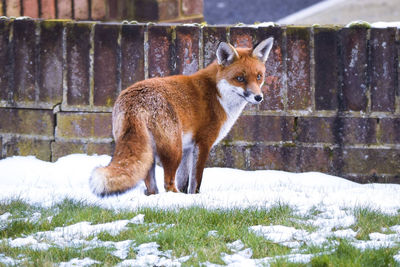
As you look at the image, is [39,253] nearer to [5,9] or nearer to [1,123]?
[1,123]

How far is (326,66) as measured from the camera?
6.66 meters

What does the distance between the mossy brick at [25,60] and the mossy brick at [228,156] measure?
1.99m

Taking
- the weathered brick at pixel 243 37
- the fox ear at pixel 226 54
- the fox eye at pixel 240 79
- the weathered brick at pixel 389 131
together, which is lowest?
the weathered brick at pixel 389 131

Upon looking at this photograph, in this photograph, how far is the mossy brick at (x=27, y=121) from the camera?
6.81 meters

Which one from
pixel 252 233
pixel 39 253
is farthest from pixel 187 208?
pixel 39 253

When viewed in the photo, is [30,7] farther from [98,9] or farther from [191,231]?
[191,231]

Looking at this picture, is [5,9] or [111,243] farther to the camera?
[5,9]

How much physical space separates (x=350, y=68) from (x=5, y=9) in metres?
4.54

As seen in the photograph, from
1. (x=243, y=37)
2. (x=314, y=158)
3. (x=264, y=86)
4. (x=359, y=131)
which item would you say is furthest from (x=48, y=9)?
(x=359, y=131)

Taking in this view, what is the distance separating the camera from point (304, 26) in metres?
6.67

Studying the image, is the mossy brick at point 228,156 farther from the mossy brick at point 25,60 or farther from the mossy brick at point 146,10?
the mossy brick at point 146,10

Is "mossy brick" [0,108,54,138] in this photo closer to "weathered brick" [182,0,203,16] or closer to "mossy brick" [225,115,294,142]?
"mossy brick" [225,115,294,142]

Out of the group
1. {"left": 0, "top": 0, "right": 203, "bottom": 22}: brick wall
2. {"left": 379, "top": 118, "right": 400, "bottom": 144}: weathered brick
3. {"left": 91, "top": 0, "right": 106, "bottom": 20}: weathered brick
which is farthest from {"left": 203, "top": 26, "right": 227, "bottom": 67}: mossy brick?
{"left": 91, "top": 0, "right": 106, "bottom": 20}: weathered brick

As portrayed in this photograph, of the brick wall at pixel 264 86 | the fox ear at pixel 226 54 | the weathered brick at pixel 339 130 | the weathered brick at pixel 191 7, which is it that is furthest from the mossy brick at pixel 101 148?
the weathered brick at pixel 191 7
